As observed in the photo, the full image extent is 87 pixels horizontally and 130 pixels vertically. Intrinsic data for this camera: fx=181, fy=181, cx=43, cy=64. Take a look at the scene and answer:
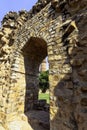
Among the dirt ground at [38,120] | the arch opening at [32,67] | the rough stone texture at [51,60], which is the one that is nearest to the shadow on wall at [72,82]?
the rough stone texture at [51,60]

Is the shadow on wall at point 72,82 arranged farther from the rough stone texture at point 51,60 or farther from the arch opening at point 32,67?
the arch opening at point 32,67

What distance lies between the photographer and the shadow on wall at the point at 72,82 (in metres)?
3.16

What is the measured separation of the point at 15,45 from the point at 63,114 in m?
2.87

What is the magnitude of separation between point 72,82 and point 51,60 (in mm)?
859

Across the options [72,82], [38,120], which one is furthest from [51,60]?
[38,120]

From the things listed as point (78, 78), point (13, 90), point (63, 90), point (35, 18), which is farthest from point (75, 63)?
point (13, 90)

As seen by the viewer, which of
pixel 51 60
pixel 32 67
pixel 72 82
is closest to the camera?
pixel 72 82

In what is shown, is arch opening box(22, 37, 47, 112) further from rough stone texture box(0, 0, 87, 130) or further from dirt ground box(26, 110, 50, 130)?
dirt ground box(26, 110, 50, 130)

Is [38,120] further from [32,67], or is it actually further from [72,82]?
[72,82]

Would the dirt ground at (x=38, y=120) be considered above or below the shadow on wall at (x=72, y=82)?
below

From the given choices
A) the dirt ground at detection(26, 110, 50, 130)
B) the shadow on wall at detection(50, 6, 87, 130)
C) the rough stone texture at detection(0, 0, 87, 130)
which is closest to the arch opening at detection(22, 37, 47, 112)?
the rough stone texture at detection(0, 0, 87, 130)

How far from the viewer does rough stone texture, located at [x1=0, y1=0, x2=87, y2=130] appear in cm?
332

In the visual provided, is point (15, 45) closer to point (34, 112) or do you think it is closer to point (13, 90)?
point (13, 90)

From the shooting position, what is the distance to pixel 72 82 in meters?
3.43
